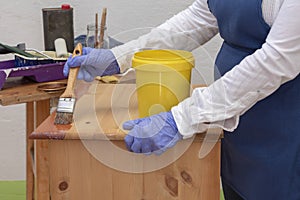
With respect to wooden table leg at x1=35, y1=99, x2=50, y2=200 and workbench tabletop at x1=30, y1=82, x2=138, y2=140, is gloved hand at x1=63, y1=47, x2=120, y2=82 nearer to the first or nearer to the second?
workbench tabletop at x1=30, y1=82, x2=138, y2=140

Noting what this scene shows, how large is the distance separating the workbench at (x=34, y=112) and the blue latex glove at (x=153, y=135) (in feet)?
0.55

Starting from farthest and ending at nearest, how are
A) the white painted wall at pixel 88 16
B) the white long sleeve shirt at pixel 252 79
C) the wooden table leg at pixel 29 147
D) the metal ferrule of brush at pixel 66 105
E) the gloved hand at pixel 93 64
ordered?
the white painted wall at pixel 88 16 → the wooden table leg at pixel 29 147 → the gloved hand at pixel 93 64 → the metal ferrule of brush at pixel 66 105 → the white long sleeve shirt at pixel 252 79

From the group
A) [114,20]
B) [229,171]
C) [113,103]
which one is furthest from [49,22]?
[229,171]

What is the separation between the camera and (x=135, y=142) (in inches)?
32.6

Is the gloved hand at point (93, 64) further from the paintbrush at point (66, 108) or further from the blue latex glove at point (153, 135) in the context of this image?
the blue latex glove at point (153, 135)

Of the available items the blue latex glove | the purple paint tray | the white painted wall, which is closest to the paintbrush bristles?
the blue latex glove

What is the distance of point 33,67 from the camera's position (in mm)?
1196

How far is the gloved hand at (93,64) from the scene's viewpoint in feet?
3.43

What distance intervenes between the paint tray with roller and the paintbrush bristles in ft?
0.99

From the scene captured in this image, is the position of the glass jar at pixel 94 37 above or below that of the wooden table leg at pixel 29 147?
above

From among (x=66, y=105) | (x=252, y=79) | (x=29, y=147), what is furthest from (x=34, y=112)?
(x=252, y=79)

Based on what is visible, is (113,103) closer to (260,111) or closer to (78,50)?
(78,50)

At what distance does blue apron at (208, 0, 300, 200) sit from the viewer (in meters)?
0.96

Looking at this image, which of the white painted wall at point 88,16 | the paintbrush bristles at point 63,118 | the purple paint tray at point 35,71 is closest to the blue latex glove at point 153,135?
the paintbrush bristles at point 63,118
